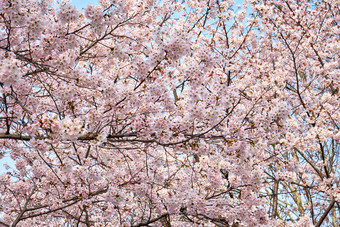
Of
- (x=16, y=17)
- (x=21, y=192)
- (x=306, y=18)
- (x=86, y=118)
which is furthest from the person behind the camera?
(x=306, y=18)

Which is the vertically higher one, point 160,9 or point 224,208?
point 160,9

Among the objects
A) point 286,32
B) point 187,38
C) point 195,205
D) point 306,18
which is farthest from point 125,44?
point 306,18

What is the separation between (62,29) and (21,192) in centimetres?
358

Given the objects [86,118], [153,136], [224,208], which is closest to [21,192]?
[86,118]

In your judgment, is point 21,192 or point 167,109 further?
point 21,192

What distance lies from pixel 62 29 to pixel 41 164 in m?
2.46

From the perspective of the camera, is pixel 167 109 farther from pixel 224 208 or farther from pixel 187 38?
pixel 224 208

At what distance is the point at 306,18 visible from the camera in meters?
9.46

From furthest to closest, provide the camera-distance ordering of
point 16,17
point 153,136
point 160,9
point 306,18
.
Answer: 1. point 306,18
2. point 160,9
3. point 153,136
4. point 16,17

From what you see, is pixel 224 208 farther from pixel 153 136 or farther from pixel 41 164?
pixel 41 164

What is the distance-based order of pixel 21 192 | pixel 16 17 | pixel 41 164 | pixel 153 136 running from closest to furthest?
pixel 16 17 < pixel 153 136 < pixel 41 164 < pixel 21 192

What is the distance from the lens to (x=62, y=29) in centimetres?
389

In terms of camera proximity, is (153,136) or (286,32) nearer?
(153,136)

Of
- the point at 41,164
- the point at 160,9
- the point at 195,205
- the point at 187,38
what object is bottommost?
the point at 195,205
